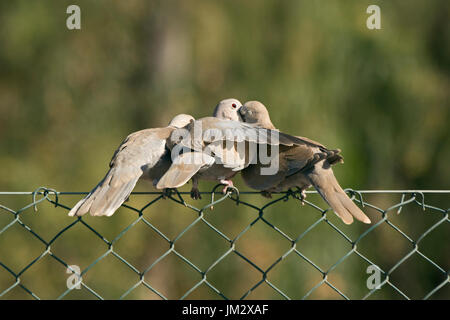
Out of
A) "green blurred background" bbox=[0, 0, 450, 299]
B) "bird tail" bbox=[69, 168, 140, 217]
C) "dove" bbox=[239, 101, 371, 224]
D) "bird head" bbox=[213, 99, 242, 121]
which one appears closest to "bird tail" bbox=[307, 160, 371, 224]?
"dove" bbox=[239, 101, 371, 224]

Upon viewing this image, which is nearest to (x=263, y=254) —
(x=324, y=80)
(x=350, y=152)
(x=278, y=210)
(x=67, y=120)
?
(x=278, y=210)

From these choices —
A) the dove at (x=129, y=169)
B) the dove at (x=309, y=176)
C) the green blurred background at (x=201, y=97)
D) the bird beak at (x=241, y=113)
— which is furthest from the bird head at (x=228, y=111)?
the green blurred background at (x=201, y=97)

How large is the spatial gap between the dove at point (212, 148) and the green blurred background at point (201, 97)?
1.85 m

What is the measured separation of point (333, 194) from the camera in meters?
2.85

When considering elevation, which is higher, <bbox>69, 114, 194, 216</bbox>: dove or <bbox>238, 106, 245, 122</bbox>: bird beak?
<bbox>238, 106, 245, 122</bbox>: bird beak

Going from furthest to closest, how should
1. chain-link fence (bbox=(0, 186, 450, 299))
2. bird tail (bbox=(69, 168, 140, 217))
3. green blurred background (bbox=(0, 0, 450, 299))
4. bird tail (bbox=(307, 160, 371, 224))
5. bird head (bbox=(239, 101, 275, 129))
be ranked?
green blurred background (bbox=(0, 0, 450, 299)) → chain-link fence (bbox=(0, 186, 450, 299)) → bird head (bbox=(239, 101, 275, 129)) → bird tail (bbox=(307, 160, 371, 224)) → bird tail (bbox=(69, 168, 140, 217))

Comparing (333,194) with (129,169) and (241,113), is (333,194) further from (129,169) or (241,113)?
(241,113)

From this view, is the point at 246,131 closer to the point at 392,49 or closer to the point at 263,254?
the point at 263,254

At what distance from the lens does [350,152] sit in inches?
205

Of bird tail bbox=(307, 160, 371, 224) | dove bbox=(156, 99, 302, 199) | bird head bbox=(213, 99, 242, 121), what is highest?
bird head bbox=(213, 99, 242, 121)

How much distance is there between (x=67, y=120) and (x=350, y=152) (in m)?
2.53

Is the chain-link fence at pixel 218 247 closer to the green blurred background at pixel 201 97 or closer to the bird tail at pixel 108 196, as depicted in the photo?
the green blurred background at pixel 201 97

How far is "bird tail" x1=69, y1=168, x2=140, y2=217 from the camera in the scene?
2566 millimetres

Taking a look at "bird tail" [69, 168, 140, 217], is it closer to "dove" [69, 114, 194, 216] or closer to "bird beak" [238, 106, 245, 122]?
"dove" [69, 114, 194, 216]
